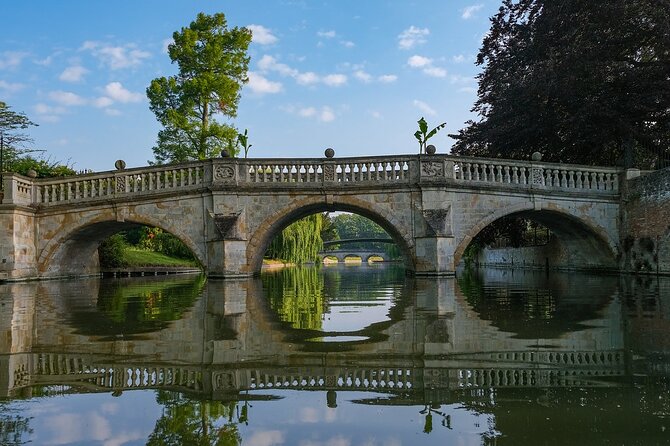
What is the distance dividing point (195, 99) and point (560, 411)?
24343mm

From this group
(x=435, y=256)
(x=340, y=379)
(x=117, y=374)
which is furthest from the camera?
(x=435, y=256)

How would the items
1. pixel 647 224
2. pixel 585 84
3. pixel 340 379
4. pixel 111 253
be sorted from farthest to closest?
pixel 111 253 < pixel 585 84 < pixel 647 224 < pixel 340 379

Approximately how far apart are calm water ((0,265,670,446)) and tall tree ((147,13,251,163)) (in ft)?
60.4

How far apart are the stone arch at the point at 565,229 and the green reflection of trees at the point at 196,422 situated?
1337 centimetres

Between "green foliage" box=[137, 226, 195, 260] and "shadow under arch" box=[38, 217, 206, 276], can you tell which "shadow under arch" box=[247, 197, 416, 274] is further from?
"green foliage" box=[137, 226, 195, 260]

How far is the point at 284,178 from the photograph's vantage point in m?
16.5

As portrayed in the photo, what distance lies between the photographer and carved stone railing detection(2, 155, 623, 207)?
16031mm

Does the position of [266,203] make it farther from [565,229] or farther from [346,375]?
[346,375]

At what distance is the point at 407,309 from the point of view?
26.8 feet

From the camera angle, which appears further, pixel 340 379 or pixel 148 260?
pixel 148 260

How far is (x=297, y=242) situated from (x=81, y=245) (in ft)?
55.6

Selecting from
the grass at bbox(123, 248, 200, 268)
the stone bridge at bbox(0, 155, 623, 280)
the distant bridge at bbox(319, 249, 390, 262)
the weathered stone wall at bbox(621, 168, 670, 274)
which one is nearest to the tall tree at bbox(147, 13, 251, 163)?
the grass at bbox(123, 248, 200, 268)

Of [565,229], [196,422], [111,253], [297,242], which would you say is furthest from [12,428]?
[297,242]

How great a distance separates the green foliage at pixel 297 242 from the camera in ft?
111
